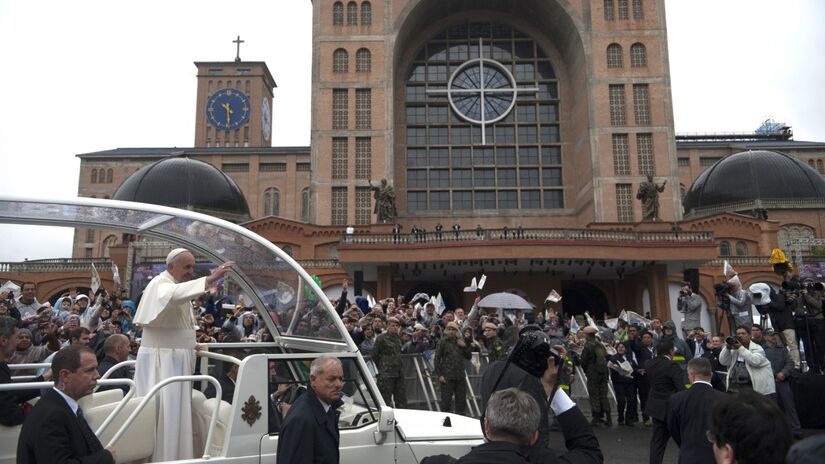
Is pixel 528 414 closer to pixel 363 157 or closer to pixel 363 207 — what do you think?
pixel 363 207

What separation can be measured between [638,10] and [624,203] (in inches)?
498

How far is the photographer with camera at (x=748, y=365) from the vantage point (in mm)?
8992

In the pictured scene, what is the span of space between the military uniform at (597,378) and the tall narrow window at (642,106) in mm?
30016

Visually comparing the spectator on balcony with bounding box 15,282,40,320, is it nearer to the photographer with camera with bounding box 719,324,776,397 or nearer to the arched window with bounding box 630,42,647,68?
the photographer with camera with bounding box 719,324,776,397

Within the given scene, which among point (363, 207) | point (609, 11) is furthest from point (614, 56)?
point (363, 207)

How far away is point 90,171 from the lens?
6331 centimetres

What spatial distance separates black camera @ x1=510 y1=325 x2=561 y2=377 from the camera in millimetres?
3646

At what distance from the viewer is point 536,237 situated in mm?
29953

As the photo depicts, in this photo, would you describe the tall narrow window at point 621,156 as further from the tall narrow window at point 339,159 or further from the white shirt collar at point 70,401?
the white shirt collar at point 70,401

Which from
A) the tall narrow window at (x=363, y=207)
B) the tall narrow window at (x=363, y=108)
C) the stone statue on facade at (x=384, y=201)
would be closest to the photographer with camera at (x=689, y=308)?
the stone statue on facade at (x=384, y=201)

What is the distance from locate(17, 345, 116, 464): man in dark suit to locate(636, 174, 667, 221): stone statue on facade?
111 ft

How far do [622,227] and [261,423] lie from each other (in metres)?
34.2

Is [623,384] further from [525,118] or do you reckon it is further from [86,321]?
[525,118]

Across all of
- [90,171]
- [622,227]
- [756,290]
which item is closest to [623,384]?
[756,290]
